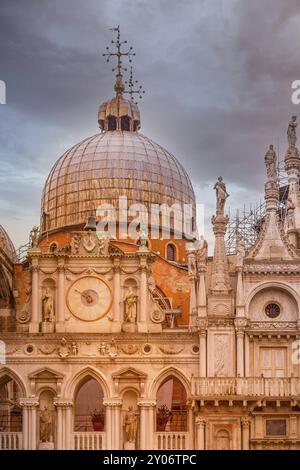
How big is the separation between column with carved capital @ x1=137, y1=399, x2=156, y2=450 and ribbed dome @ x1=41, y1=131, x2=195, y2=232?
14533 millimetres

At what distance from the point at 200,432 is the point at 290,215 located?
42.4 ft

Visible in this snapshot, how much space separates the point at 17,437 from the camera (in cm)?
5144

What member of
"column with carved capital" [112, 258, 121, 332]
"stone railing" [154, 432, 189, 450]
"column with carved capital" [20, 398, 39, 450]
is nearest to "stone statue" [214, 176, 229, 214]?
"column with carved capital" [112, 258, 121, 332]

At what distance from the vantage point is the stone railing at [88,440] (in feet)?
168

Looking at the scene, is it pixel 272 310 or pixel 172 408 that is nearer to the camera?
pixel 272 310

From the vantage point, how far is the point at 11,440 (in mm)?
51406

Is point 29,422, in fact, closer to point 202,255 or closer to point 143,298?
point 143,298

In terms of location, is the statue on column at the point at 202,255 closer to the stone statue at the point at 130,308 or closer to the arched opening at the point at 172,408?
the stone statue at the point at 130,308

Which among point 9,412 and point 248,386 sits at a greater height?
point 248,386

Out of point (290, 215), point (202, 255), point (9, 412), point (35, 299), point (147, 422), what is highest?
point (290, 215)

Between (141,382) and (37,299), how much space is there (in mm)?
5393

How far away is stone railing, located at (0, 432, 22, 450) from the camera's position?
51.2 meters

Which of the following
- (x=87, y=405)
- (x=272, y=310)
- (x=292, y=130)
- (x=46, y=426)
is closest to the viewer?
(x=46, y=426)

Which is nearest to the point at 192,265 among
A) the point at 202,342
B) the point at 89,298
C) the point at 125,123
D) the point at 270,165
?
the point at 202,342
